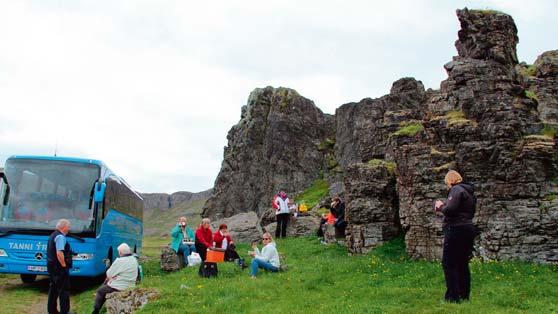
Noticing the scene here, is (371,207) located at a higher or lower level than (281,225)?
higher

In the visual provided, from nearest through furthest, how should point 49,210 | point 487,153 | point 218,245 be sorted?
point 487,153, point 49,210, point 218,245

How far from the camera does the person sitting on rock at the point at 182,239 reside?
23.6 metres

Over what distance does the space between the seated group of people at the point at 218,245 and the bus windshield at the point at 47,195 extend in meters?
4.19

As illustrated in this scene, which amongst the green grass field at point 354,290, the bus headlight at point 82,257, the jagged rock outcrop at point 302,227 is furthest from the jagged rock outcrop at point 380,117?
the bus headlight at point 82,257

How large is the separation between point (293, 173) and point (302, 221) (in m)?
26.3

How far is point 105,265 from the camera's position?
2281 centimetres

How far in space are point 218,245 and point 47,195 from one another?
7197 millimetres

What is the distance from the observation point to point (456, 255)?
12.6m

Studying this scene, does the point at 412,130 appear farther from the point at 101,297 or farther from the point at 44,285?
the point at 44,285

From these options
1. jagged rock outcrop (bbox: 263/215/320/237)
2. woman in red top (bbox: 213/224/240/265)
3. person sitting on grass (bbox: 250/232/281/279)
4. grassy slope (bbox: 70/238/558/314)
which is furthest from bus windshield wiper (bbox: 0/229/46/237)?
jagged rock outcrop (bbox: 263/215/320/237)

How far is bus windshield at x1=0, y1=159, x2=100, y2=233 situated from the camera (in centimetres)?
2103

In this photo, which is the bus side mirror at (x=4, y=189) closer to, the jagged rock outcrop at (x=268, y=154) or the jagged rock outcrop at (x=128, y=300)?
the jagged rock outcrop at (x=128, y=300)

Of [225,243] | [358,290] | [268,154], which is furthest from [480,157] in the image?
[268,154]

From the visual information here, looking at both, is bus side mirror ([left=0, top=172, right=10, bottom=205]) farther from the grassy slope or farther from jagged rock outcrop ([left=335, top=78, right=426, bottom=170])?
jagged rock outcrop ([left=335, top=78, right=426, bottom=170])
